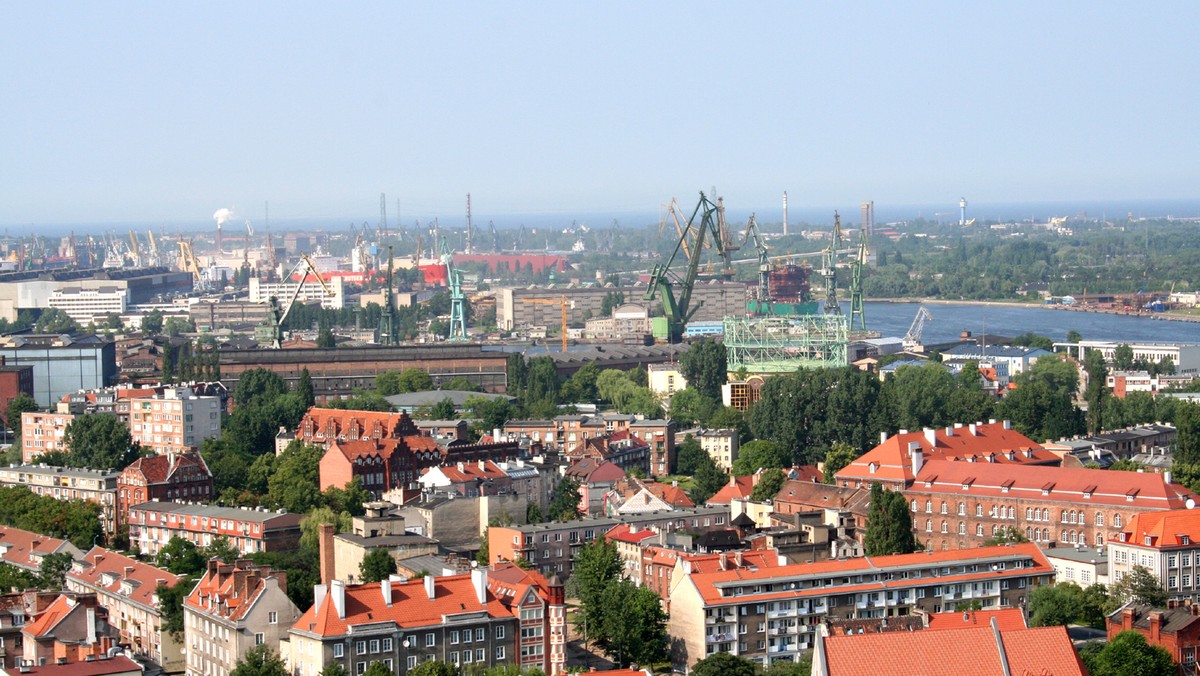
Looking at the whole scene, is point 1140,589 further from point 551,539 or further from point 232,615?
point 232,615

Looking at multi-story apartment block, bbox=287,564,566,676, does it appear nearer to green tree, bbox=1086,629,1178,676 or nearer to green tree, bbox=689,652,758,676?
green tree, bbox=689,652,758,676

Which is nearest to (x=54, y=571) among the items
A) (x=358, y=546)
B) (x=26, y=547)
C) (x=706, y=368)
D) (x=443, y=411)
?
(x=26, y=547)

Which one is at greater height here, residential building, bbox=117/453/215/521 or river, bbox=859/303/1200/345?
residential building, bbox=117/453/215/521

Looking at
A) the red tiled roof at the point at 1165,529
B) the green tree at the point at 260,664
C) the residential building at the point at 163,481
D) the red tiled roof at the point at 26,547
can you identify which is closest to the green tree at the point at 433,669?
the green tree at the point at 260,664

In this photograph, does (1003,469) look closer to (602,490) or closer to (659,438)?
(602,490)

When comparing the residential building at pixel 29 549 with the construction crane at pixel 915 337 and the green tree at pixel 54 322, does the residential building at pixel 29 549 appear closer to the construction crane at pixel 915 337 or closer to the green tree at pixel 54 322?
the construction crane at pixel 915 337

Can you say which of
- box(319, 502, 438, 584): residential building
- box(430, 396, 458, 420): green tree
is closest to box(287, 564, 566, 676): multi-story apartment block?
box(319, 502, 438, 584): residential building

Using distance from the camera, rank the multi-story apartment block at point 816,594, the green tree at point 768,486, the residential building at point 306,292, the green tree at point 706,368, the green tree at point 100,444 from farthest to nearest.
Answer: the residential building at point 306,292, the green tree at point 706,368, the green tree at point 100,444, the green tree at point 768,486, the multi-story apartment block at point 816,594
